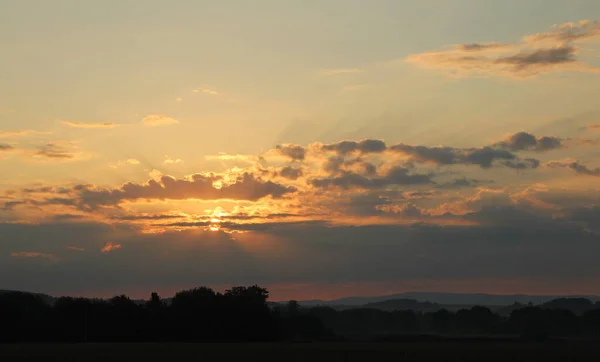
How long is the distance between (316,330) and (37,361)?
7837 cm

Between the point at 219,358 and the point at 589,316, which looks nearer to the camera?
the point at 219,358

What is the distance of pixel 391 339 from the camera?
429 feet

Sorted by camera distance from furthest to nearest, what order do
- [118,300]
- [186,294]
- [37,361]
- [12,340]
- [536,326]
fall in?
[536,326] → [186,294] → [118,300] → [12,340] → [37,361]

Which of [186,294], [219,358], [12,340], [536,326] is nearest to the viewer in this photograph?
[219,358]

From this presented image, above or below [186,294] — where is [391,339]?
below

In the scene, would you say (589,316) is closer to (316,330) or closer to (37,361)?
(316,330)

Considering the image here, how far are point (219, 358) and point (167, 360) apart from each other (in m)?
5.65

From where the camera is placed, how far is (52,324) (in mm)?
120688

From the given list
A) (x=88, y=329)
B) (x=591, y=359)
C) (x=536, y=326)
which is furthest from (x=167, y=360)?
(x=536, y=326)

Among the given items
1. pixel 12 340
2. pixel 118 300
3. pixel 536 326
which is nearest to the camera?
pixel 12 340

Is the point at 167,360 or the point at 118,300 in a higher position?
the point at 118,300

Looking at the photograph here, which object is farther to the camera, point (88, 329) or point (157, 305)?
point (157, 305)

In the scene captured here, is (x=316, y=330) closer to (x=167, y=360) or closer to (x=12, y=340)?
(x=12, y=340)

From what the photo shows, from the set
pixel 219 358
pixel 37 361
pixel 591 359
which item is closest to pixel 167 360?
pixel 219 358
